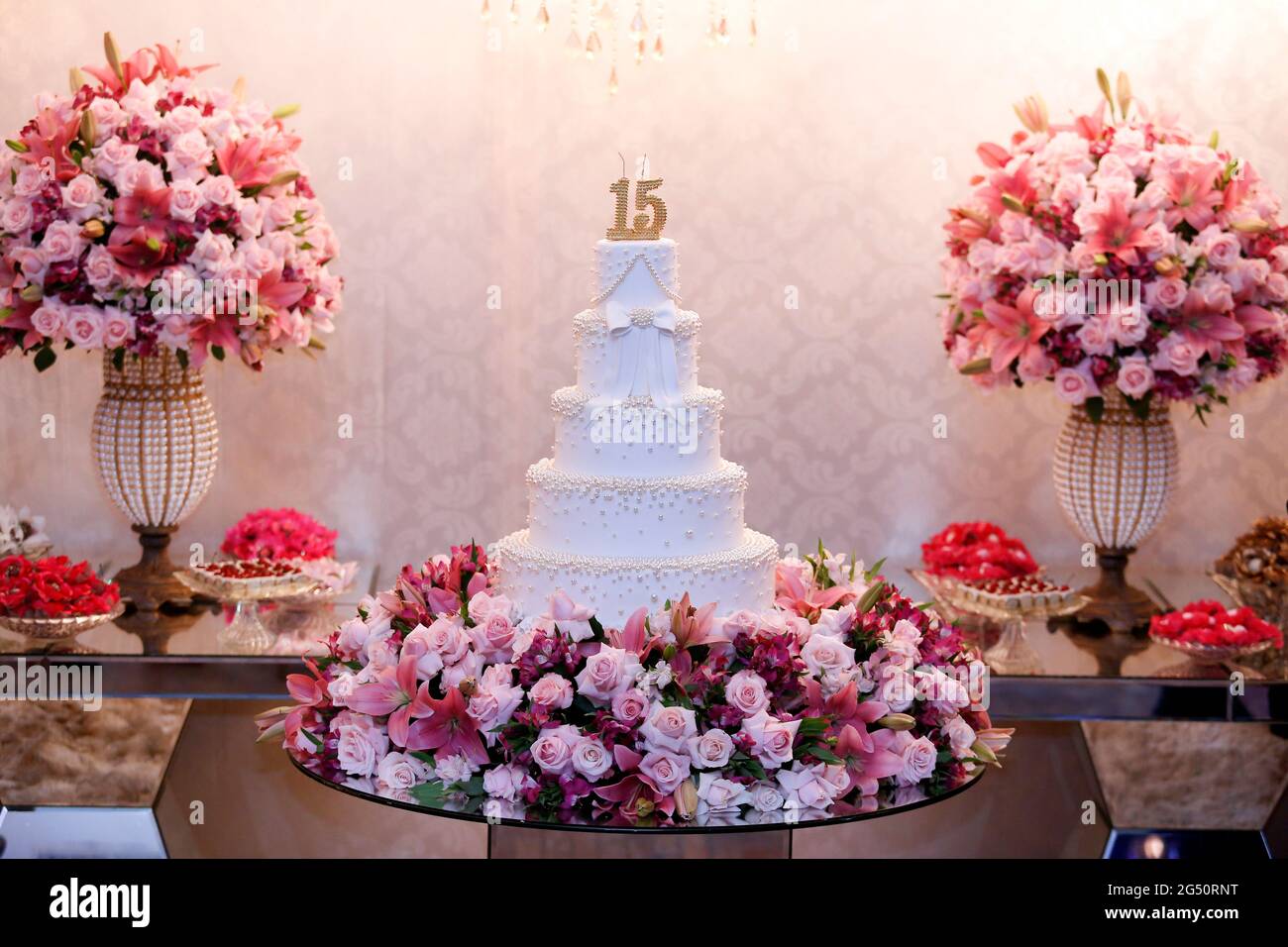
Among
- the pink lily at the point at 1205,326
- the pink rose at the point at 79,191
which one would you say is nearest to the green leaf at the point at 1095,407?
the pink lily at the point at 1205,326

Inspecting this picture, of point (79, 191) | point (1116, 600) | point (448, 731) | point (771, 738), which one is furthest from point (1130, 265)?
point (79, 191)

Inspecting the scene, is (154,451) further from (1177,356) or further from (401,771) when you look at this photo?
(1177,356)

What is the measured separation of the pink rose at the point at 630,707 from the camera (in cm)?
263

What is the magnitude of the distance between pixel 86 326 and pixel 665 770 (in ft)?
7.33

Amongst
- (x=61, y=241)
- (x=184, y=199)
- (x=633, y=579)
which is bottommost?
(x=633, y=579)

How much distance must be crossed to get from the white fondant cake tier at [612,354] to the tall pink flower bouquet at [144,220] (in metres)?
1.42

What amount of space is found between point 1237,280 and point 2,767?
11.4 ft

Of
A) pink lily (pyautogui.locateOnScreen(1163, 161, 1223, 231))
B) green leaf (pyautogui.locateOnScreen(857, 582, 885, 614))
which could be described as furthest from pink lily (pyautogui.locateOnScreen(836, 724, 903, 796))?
pink lily (pyautogui.locateOnScreen(1163, 161, 1223, 231))

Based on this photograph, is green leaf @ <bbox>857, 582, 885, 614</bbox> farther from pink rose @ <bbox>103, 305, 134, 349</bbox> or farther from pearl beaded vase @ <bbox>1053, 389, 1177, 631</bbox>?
pink rose @ <bbox>103, 305, 134, 349</bbox>

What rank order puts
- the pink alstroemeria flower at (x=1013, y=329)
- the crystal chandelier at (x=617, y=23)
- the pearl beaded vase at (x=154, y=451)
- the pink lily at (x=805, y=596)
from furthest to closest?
the crystal chandelier at (x=617, y=23), the pearl beaded vase at (x=154, y=451), the pink alstroemeria flower at (x=1013, y=329), the pink lily at (x=805, y=596)

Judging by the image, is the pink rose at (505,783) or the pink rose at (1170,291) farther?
the pink rose at (1170,291)

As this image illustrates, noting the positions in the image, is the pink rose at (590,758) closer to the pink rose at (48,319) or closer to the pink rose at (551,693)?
the pink rose at (551,693)

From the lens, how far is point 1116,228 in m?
3.93
